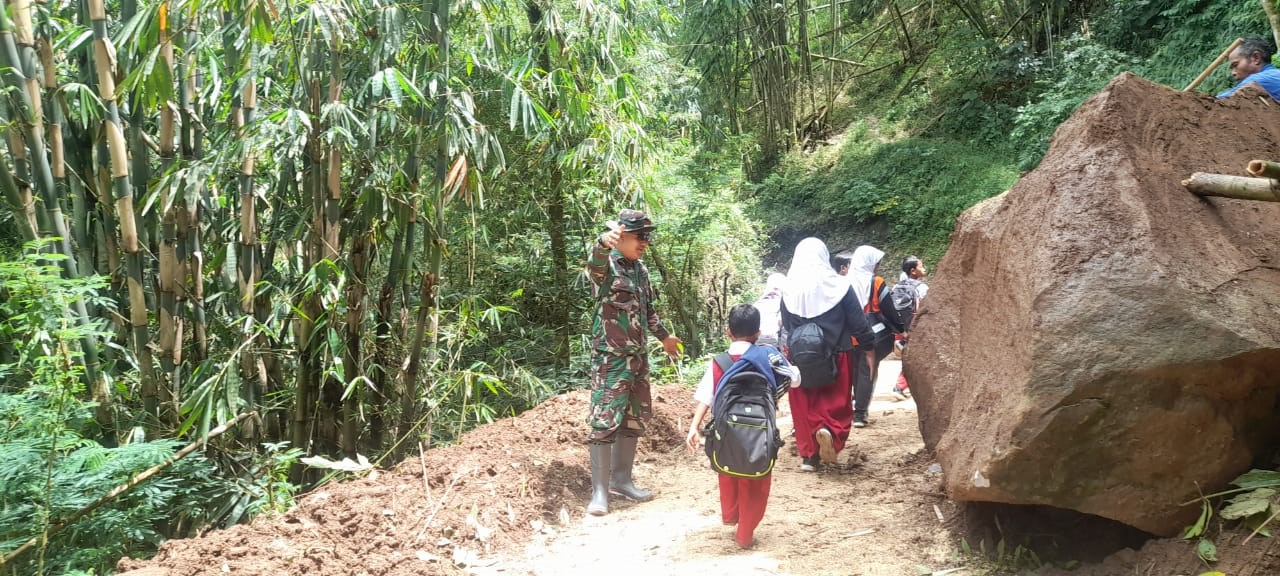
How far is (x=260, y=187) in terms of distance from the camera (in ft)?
16.9

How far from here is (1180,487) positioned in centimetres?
263

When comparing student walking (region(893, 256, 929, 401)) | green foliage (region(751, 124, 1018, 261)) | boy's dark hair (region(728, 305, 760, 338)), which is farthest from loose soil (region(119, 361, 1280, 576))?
green foliage (region(751, 124, 1018, 261))

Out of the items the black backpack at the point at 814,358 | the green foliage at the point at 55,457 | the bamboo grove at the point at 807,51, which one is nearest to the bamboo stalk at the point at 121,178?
the green foliage at the point at 55,457

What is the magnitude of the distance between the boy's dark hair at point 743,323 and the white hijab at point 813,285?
1.07 meters

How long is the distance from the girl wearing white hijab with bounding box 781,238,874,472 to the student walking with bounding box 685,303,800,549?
910mm

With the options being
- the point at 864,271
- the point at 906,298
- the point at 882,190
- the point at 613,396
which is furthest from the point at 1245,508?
the point at 882,190

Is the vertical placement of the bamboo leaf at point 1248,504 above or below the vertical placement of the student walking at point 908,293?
below

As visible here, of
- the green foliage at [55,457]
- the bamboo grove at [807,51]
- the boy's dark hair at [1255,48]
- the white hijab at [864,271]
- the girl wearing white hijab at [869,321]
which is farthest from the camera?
the bamboo grove at [807,51]

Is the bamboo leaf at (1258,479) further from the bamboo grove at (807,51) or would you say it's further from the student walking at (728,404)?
the bamboo grove at (807,51)

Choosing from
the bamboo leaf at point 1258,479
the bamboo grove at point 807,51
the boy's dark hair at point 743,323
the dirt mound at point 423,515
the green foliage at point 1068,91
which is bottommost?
the dirt mound at point 423,515

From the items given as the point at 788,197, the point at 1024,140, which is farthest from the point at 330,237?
the point at 788,197

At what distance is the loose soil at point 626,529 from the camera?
10.1ft

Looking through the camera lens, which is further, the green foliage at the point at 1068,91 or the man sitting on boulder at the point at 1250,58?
the green foliage at the point at 1068,91

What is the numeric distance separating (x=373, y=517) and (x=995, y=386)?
8.94 feet
